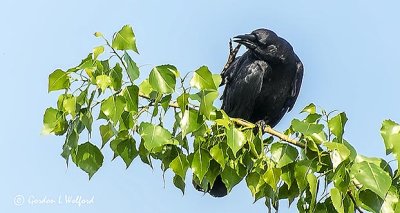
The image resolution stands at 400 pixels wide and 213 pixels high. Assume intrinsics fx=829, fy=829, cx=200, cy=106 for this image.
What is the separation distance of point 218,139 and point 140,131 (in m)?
0.35

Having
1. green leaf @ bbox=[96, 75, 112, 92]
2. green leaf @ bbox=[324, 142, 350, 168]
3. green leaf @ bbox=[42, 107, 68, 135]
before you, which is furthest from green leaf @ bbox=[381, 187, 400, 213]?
green leaf @ bbox=[42, 107, 68, 135]

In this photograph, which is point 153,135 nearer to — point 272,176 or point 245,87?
point 272,176

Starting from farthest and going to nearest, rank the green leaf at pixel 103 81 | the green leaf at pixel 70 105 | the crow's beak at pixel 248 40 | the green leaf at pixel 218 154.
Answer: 1. the crow's beak at pixel 248 40
2. the green leaf at pixel 218 154
3. the green leaf at pixel 70 105
4. the green leaf at pixel 103 81

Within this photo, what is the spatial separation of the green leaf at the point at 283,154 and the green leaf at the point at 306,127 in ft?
0.34

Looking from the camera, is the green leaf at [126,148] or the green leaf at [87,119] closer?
the green leaf at [87,119]

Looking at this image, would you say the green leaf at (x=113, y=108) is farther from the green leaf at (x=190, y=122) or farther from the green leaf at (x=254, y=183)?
the green leaf at (x=254, y=183)

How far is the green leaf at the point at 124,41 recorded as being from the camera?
123 inches

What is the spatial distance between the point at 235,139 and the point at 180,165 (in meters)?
0.25

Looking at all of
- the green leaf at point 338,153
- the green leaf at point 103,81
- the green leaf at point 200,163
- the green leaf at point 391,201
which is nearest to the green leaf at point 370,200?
the green leaf at point 391,201

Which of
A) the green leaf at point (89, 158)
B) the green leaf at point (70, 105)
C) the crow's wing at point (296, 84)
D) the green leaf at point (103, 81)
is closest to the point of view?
the green leaf at point (103, 81)

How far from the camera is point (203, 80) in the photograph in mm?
3148

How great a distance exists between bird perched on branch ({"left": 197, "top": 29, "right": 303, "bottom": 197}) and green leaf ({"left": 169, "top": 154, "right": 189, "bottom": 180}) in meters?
2.68

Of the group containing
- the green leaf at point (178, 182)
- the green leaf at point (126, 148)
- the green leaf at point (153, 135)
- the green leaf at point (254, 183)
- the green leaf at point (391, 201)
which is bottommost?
the green leaf at point (391, 201)

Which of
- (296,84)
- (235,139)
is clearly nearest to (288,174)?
(235,139)
